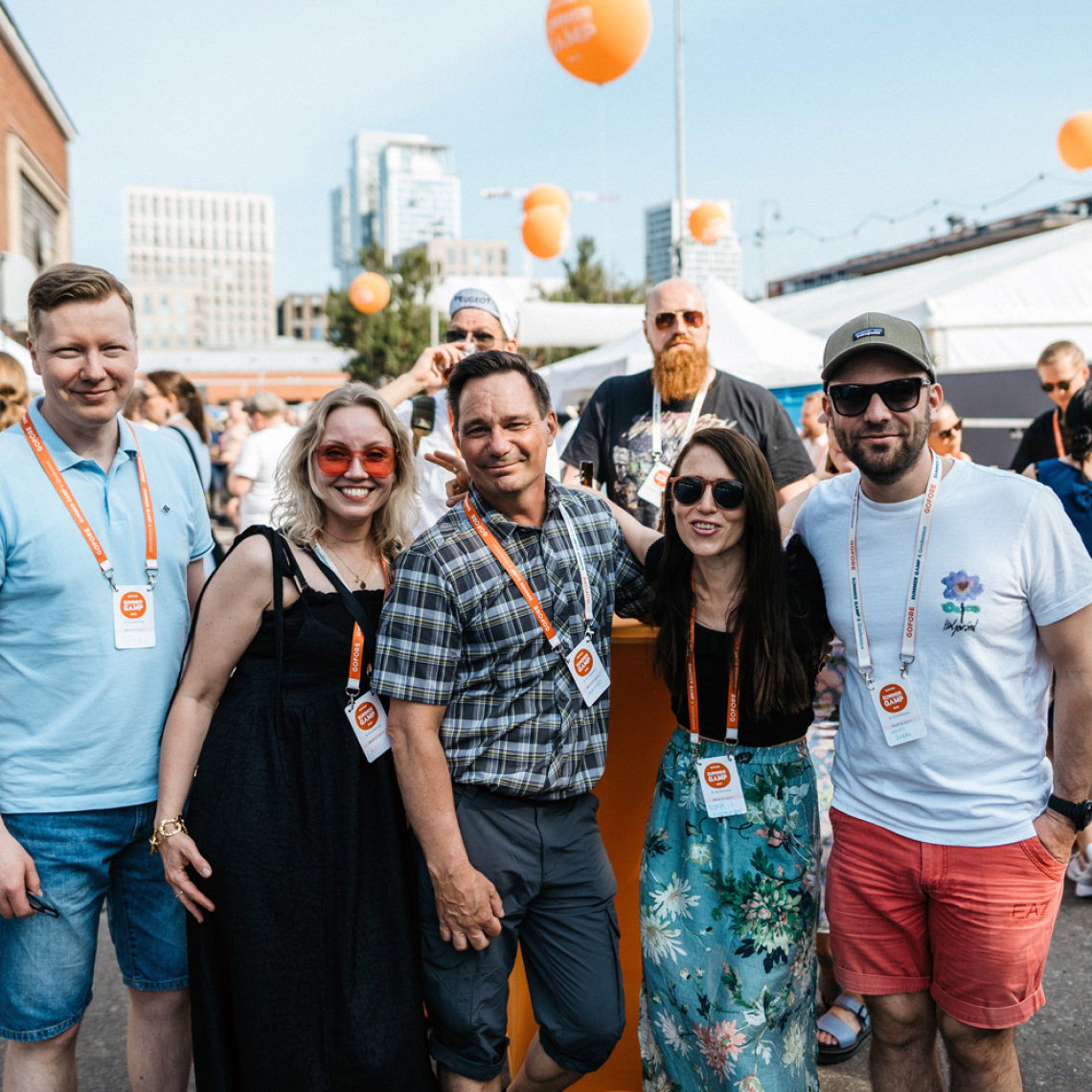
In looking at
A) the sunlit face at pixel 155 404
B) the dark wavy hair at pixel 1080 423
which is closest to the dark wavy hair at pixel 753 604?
the dark wavy hair at pixel 1080 423

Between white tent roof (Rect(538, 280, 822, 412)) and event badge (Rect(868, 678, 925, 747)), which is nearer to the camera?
event badge (Rect(868, 678, 925, 747))

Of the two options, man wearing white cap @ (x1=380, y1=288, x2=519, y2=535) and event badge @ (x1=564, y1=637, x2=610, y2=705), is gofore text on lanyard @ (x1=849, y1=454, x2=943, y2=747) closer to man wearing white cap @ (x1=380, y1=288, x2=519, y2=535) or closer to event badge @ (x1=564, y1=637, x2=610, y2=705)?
event badge @ (x1=564, y1=637, x2=610, y2=705)

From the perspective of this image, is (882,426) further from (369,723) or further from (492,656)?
(369,723)

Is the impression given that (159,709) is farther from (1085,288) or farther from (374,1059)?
(1085,288)

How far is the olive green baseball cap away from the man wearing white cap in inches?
59.7

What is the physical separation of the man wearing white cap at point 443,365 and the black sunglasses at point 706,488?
1.34m

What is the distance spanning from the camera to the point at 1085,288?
9.14 meters

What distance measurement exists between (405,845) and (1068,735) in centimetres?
153

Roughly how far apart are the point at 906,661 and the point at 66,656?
6.13 ft

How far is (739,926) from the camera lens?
217 centimetres

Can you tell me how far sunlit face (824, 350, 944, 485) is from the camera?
6.95ft

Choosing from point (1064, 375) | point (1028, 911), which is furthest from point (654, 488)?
point (1064, 375)

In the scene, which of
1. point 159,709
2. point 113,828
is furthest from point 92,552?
point 113,828

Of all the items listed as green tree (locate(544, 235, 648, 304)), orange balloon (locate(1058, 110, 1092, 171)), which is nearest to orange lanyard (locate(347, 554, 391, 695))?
orange balloon (locate(1058, 110, 1092, 171))
